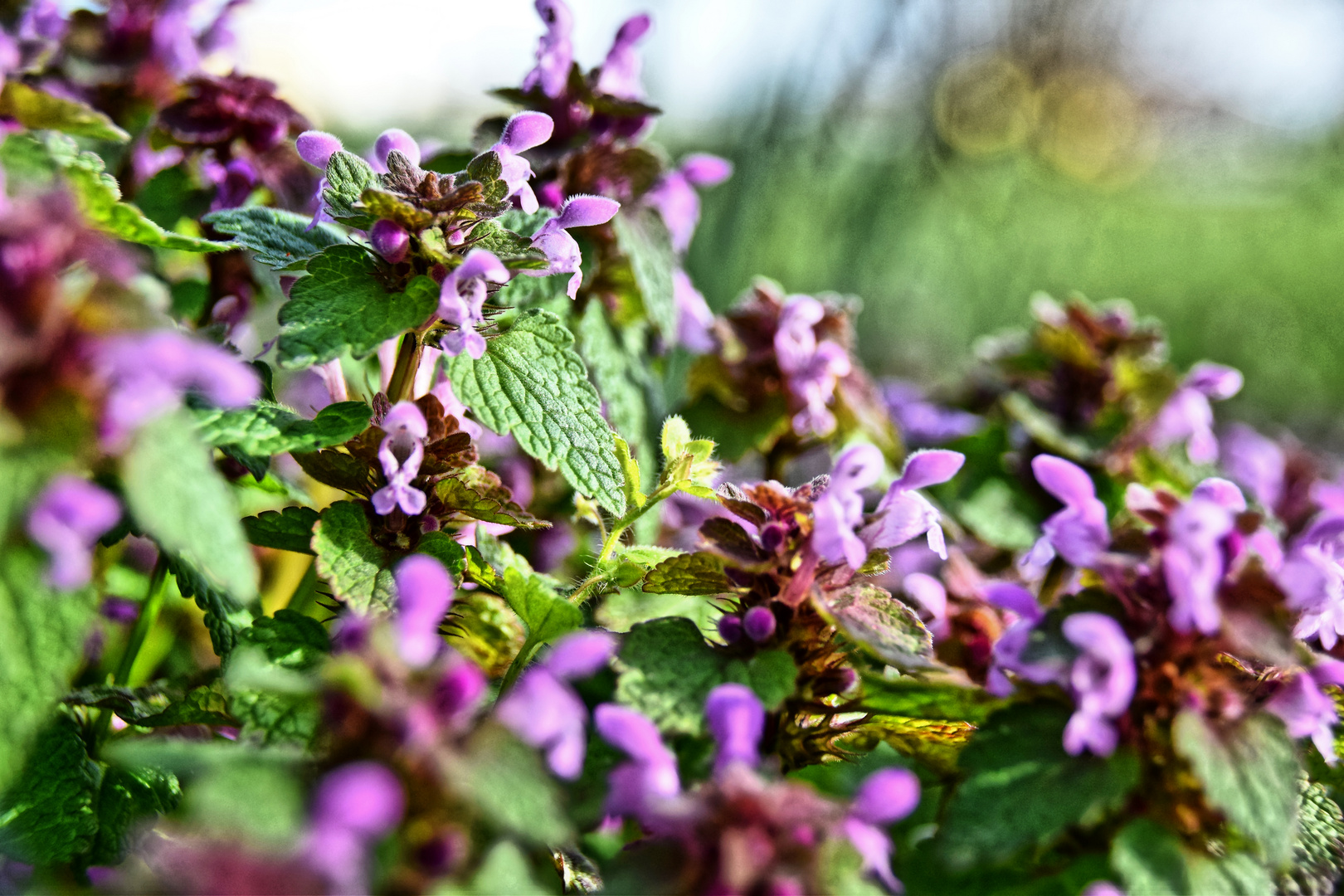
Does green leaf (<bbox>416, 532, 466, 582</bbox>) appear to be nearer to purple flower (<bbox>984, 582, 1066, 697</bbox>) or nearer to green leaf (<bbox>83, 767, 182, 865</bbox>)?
green leaf (<bbox>83, 767, 182, 865</bbox>)

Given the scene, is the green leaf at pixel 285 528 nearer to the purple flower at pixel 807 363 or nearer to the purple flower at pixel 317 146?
the purple flower at pixel 317 146

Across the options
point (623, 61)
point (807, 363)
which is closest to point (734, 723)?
point (807, 363)

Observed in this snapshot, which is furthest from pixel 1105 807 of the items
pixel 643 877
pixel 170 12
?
pixel 170 12

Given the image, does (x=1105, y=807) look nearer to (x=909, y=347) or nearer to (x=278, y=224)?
(x=278, y=224)

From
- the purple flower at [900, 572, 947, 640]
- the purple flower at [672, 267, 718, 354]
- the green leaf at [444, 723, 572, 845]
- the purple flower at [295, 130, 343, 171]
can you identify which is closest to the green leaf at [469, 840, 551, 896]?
the green leaf at [444, 723, 572, 845]

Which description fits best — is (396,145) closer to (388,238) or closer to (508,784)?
(388,238)

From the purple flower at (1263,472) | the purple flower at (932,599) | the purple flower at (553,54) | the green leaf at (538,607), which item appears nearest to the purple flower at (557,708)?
the green leaf at (538,607)
